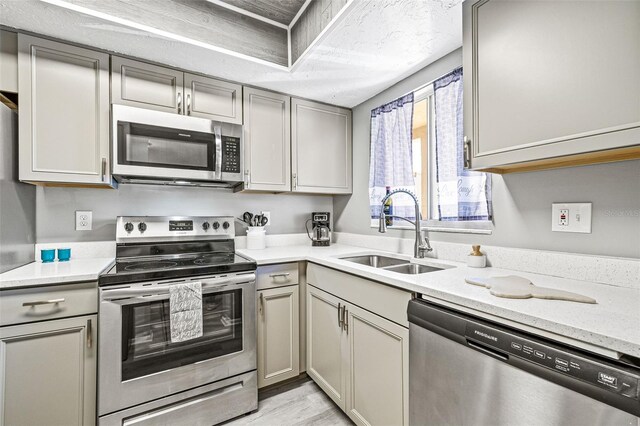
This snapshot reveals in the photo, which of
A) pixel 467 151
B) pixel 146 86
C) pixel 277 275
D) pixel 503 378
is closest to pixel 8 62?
pixel 146 86

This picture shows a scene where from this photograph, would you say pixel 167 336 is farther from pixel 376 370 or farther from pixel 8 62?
pixel 8 62

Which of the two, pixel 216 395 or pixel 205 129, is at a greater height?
pixel 205 129

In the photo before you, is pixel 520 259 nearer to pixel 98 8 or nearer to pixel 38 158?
pixel 98 8

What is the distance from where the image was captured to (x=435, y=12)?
133 cm

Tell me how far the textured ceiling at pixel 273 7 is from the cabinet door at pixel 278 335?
1.82 metres

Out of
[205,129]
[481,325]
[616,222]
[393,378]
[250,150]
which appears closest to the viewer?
[481,325]

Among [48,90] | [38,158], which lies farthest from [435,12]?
[38,158]

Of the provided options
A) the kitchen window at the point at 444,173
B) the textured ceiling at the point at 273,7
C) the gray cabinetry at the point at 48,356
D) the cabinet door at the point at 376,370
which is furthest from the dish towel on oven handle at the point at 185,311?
the textured ceiling at the point at 273,7

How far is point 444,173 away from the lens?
1758 mm

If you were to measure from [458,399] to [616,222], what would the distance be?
904 millimetres

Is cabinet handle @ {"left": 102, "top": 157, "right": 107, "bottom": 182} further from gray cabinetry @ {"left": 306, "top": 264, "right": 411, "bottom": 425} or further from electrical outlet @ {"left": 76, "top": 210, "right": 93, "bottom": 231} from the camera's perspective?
gray cabinetry @ {"left": 306, "top": 264, "right": 411, "bottom": 425}

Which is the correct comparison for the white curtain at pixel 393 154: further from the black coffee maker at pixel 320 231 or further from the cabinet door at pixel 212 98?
the cabinet door at pixel 212 98

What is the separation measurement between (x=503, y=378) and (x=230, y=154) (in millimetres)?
1876

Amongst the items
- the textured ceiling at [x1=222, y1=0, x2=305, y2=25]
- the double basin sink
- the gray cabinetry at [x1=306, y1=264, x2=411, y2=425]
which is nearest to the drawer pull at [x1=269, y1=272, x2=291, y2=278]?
the gray cabinetry at [x1=306, y1=264, x2=411, y2=425]
